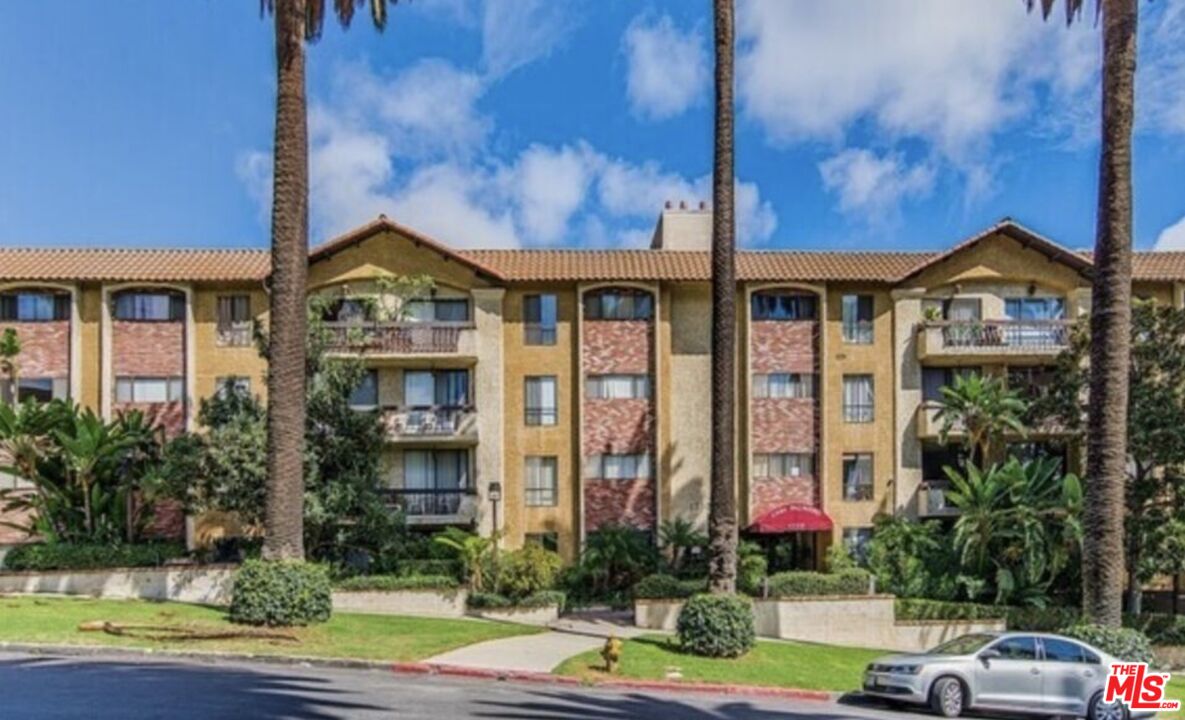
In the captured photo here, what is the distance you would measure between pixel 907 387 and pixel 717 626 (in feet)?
56.6

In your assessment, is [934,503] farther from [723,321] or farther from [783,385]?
[723,321]

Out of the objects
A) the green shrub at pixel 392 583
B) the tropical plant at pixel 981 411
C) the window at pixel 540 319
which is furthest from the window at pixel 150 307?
the tropical plant at pixel 981 411

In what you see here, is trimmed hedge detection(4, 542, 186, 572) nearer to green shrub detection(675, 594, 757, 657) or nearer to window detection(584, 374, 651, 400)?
window detection(584, 374, 651, 400)

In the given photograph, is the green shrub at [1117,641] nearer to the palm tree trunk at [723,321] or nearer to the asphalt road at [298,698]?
the asphalt road at [298,698]

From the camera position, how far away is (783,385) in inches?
1257

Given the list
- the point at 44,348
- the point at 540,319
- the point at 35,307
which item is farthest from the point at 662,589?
the point at 35,307

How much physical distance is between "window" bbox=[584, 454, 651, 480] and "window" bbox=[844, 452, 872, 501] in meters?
7.20

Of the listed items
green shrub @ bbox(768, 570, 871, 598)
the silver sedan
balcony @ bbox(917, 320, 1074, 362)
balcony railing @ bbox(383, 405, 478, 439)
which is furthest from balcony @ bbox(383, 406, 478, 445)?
the silver sedan

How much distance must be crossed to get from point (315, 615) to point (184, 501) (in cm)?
996

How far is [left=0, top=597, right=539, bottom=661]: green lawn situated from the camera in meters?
15.7

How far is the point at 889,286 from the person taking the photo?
3181cm

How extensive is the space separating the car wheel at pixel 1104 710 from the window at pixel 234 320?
88.7ft

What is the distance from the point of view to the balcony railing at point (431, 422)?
30.2 m

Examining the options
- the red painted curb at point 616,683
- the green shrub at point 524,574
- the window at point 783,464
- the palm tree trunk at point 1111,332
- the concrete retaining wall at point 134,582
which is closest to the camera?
the red painted curb at point 616,683
